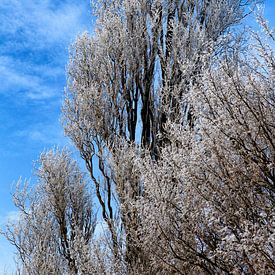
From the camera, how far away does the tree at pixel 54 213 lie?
10172mm

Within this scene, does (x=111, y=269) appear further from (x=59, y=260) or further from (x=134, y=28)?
(x=134, y=28)

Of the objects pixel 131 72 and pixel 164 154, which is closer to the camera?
pixel 164 154

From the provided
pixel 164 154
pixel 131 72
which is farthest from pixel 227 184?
pixel 131 72

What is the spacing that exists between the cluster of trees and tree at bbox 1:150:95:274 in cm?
3

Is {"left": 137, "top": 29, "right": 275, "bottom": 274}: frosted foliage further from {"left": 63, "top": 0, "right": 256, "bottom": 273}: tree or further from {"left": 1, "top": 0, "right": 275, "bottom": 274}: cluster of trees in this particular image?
{"left": 63, "top": 0, "right": 256, "bottom": 273}: tree

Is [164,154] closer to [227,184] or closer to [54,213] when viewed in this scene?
[227,184]

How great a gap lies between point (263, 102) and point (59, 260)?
6331 mm

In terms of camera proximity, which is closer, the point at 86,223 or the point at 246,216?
the point at 246,216

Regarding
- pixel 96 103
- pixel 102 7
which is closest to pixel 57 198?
pixel 96 103

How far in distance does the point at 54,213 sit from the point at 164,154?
4861 mm

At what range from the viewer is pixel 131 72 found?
10.3m

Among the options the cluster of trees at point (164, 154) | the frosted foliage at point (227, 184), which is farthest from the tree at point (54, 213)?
the frosted foliage at point (227, 184)

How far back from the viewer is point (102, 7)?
11.4 metres

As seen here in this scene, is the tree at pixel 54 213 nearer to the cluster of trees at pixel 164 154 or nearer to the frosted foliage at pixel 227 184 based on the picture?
the cluster of trees at pixel 164 154
